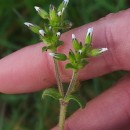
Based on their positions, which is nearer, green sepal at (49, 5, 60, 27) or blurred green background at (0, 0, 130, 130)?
green sepal at (49, 5, 60, 27)

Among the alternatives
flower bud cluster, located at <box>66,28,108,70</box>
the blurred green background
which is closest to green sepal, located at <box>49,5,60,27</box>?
flower bud cluster, located at <box>66,28,108,70</box>

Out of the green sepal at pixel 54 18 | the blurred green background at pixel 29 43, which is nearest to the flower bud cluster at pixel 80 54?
the green sepal at pixel 54 18

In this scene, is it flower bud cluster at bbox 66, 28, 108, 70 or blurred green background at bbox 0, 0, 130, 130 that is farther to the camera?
blurred green background at bbox 0, 0, 130, 130

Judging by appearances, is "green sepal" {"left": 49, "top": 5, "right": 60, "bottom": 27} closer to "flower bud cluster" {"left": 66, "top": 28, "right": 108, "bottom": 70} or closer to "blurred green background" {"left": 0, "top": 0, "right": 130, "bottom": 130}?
"flower bud cluster" {"left": 66, "top": 28, "right": 108, "bottom": 70}

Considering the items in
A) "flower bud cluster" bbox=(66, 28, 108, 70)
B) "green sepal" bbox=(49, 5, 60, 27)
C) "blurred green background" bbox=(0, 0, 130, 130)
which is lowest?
"blurred green background" bbox=(0, 0, 130, 130)

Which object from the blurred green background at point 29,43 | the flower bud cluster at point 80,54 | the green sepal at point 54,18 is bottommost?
the blurred green background at point 29,43

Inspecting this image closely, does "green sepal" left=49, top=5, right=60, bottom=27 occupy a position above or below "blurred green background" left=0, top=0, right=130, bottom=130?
above

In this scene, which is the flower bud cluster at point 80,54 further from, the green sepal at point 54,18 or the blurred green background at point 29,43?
the blurred green background at point 29,43

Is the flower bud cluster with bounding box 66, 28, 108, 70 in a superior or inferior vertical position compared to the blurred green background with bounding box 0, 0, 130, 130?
superior

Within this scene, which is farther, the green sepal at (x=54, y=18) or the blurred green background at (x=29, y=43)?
the blurred green background at (x=29, y=43)
